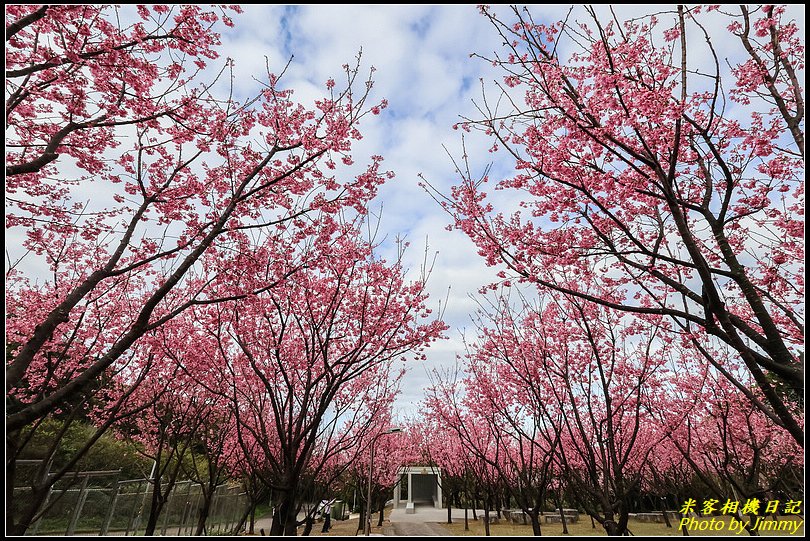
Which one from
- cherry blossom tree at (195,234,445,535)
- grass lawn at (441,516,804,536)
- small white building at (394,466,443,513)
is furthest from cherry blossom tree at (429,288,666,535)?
small white building at (394,466,443,513)

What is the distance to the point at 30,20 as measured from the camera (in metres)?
3.89

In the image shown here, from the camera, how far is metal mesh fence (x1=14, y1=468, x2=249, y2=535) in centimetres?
1280

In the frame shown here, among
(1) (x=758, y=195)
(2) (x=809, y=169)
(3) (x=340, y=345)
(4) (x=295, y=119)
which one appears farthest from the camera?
(3) (x=340, y=345)

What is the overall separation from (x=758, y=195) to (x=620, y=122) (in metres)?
2.28

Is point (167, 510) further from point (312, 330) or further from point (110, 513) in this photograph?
point (312, 330)

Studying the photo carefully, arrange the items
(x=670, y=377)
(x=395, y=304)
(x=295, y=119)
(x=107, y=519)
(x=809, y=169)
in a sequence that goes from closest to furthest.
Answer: (x=809, y=169), (x=295, y=119), (x=395, y=304), (x=107, y=519), (x=670, y=377)

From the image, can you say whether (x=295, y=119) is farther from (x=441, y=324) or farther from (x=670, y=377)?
(x=670, y=377)

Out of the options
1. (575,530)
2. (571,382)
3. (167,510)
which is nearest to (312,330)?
(571,382)

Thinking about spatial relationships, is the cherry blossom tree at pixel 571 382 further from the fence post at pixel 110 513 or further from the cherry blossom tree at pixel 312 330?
the fence post at pixel 110 513

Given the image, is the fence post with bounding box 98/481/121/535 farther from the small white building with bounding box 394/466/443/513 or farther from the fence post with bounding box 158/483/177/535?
the small white building with bounding box 394/466/443/513

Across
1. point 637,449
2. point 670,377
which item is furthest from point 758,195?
point 637,449

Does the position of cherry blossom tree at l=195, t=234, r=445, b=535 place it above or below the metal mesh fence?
Result: above

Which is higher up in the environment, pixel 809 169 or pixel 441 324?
pixel 441 324

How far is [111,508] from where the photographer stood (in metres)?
13.9
